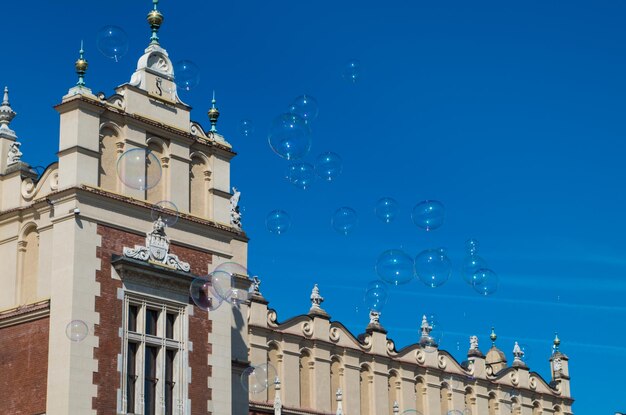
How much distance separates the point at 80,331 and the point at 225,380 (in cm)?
613

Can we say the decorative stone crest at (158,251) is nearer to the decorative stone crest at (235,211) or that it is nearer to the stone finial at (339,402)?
the decorative stone crest at (235,211)

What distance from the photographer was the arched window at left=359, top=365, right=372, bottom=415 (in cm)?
5620

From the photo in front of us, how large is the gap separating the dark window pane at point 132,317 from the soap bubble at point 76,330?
2.10 metres

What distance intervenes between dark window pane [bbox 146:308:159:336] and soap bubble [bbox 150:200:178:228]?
2.65 m

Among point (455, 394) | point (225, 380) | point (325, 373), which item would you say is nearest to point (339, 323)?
point (325, 373)

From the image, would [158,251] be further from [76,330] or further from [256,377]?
[256,377]

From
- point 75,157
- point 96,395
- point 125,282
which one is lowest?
point 96,395

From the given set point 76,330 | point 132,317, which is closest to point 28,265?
point 132,317

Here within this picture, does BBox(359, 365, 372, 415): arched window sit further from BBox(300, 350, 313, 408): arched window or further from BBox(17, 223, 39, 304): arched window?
BBox(17, 223, 39, 304): arched window

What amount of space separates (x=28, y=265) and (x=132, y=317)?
3.49 meters

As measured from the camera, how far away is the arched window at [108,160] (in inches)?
1436

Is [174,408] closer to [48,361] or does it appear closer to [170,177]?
[48,361]

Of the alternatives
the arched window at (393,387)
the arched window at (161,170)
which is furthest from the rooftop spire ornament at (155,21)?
the arched window at (393,387)

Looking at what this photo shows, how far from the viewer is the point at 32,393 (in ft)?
114
